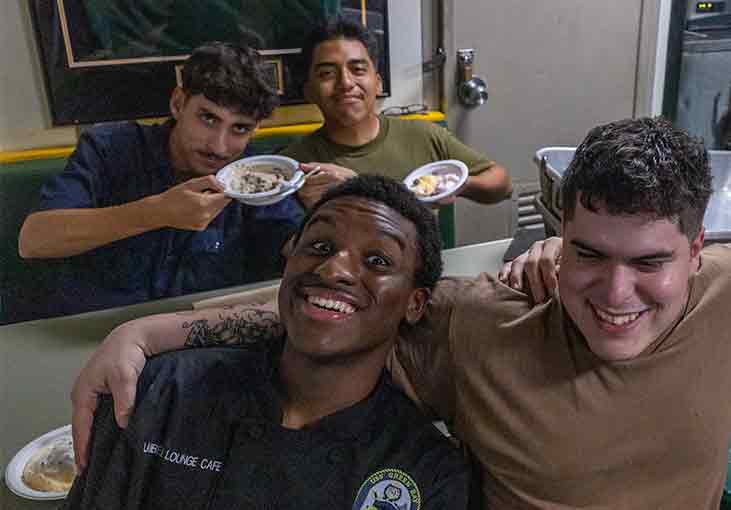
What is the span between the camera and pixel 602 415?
1099mm

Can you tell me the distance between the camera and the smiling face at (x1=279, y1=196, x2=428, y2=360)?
3.84 ft

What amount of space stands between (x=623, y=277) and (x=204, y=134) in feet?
5.47

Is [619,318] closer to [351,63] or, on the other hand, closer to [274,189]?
[274,189]

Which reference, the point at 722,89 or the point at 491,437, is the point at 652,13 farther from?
the point at 491,437

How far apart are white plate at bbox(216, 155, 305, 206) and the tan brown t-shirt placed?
102 centimetres

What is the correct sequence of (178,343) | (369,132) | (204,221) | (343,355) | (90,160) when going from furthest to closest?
(369,132) < (90,160) < (204,221) < (178,343) < (343,355)

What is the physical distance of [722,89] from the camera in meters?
3.55

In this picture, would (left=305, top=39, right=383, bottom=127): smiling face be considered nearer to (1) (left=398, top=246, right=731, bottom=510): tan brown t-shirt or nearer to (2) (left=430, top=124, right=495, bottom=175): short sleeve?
(2) (left=430, top=124, right=495, bottom=175): short sleeve

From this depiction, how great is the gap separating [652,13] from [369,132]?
1.94 m

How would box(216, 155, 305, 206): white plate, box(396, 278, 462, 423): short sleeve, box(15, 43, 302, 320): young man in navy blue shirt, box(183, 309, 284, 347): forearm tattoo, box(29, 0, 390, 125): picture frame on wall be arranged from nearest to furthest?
box(396, 278, 462, 423): short sleeve, box(183, 309, 284, 347): forearm tattoo, box(216, 155, 305, 206): white plate, box(15, 43, 302, 320): young man in navy blue shirt, box(29, 0, 390, 125): picture frame on wall

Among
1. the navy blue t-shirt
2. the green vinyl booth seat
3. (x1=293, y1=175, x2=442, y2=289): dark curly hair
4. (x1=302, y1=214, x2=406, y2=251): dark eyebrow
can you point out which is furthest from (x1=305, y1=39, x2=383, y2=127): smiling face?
(x1=302, y1=214, x2=406, y2=251): dark eyebrow

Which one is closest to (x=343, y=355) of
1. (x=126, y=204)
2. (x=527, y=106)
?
(x=126, y=204)

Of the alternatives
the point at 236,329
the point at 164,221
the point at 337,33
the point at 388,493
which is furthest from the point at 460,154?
the point at 388,493

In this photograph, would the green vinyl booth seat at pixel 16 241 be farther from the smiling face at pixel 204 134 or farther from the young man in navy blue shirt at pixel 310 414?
the young man in navy blue shirt at pixel 310 414
